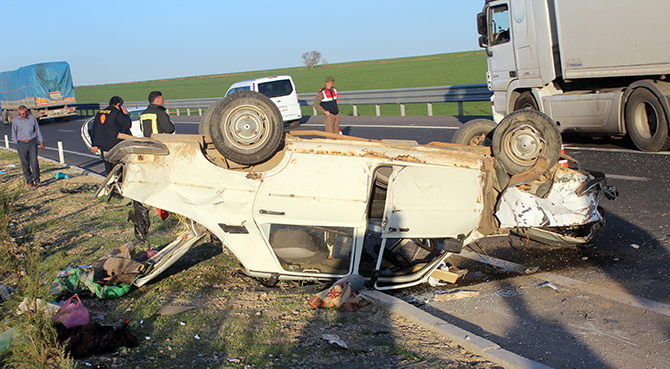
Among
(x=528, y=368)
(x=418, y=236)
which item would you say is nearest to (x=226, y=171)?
(x=418, y=236)

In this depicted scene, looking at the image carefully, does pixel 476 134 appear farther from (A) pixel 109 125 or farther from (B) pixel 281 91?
(B) pixel 281 91

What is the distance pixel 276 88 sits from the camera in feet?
61.9

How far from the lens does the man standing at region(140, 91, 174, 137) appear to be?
801 centimetres

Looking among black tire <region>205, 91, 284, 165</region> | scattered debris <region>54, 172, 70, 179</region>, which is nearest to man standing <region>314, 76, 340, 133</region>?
scattered debris <region>54, 172, 70, 179</region>

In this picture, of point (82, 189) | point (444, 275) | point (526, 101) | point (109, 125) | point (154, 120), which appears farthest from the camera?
point (526, 101)

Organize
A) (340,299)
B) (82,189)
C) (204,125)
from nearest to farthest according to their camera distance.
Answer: (340,299) < (204,125) < (82,189)

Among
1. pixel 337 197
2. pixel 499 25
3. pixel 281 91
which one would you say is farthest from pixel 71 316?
pixel 281 91

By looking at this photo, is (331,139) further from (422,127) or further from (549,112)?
(422,127)

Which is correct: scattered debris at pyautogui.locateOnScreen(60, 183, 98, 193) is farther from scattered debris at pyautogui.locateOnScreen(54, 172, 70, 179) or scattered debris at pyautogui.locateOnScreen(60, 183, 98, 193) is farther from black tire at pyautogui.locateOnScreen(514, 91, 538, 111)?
black tire at pyautogui.locateOnScreen(514, 91, 538, 111)

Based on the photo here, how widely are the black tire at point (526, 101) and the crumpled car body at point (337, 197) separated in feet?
23.6

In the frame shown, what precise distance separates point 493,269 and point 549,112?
22.5 feet

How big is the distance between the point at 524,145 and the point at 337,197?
1.92 metres

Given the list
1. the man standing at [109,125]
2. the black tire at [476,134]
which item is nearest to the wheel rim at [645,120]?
the black tire at [476,134]

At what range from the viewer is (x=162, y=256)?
17.5 feet
